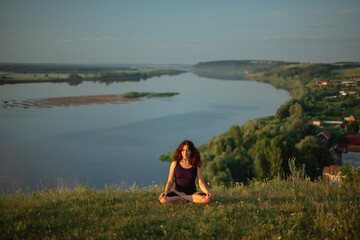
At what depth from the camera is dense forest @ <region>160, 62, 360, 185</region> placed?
2559cm

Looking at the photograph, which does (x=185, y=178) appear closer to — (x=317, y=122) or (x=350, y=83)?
(x=350, y=83)

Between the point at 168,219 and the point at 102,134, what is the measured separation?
43.6m

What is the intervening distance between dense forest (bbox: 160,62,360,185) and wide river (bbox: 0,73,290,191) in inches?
248

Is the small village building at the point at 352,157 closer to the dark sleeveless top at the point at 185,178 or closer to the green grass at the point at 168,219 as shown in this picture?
the green grass at the point at 168,219

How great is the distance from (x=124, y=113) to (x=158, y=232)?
61.4m

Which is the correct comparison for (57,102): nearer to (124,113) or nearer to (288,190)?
(124,113)

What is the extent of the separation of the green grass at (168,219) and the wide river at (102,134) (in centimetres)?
761

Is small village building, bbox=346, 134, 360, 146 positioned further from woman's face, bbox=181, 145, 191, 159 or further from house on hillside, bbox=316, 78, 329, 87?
woman's face, bbox=181, 145, 191, 159

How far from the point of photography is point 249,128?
39438mm

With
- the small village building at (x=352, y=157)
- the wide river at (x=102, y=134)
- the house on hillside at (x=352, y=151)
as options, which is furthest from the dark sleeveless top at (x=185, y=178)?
the house on hillside at (x=352, y=151)

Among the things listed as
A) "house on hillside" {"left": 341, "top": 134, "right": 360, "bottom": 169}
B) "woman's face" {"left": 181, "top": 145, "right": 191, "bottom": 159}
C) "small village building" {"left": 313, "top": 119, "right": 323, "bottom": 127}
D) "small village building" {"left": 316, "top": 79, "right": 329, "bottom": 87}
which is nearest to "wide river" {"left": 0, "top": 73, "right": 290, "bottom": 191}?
"woman's face" {"left": 181, "top": 145, "right": 191, "bottom": 159}

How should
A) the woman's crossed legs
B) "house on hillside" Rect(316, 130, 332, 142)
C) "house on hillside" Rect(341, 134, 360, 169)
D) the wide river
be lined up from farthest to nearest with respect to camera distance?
"house on hillside" Rect(316, 130, 332, 142) < the wide river < "house on hillside" Rect(341, 134, 360, 169) < the woman's crossed legs

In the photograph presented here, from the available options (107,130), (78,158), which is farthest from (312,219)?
(107,130)

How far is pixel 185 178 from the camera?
4.89 m
